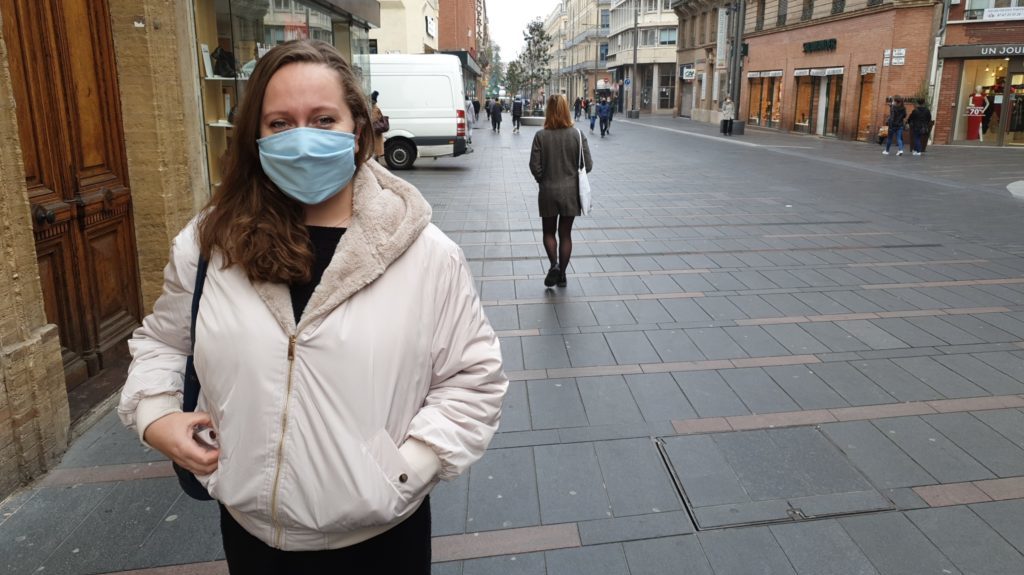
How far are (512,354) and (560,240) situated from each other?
209 centimetres

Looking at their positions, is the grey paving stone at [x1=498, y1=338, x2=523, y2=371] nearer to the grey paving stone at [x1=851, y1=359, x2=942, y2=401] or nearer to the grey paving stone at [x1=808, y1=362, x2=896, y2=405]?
the grey paving stone at [x1=808, y1=362, x2=896, y2=405]

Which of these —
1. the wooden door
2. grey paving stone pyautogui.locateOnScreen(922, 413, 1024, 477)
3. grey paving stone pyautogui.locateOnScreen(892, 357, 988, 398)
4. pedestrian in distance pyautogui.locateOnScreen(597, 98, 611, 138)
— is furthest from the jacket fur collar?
pedestrian in distance pyautogui.locateOnScreen(597, 98, 611, 138)

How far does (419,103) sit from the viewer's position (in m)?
17.8

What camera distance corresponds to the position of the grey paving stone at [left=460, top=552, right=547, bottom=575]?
3.00 m

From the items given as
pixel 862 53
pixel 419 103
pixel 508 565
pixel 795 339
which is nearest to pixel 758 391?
pixel 795 339

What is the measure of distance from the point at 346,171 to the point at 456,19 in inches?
1794

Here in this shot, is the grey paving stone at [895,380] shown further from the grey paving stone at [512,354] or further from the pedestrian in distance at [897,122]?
the pedestrian in distance at [897,122]

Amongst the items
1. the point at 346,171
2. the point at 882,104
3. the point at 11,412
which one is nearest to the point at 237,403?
the point at 346,171

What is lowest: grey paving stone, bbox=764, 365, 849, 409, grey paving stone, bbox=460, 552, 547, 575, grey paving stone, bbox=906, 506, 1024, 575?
grey paving stone, bbox=460, 552, 547, 575

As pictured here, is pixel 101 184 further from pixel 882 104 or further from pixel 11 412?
pixel 882 104

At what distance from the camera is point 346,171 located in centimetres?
171

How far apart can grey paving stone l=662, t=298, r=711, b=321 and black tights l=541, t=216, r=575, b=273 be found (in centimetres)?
106

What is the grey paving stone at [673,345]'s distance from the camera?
540 centimetres

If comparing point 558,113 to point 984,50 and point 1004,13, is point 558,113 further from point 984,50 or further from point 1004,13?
point 1004,13
